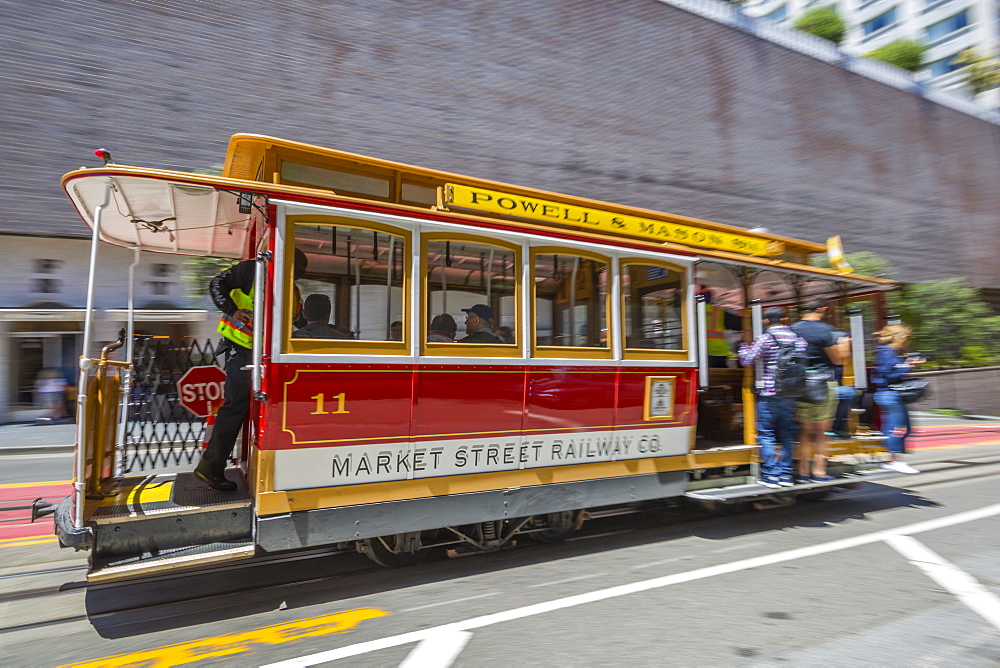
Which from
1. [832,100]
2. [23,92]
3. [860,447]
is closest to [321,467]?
[860,447]

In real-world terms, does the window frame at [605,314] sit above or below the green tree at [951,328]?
below

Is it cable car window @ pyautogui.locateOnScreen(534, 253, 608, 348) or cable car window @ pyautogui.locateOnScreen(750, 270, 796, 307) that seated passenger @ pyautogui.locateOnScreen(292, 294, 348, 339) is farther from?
cable car window @ pyautogui.locateOnScreen(750, 270, 796, 307)

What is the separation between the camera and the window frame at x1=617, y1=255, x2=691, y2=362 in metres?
5.59

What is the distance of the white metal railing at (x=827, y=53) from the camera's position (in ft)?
86.9

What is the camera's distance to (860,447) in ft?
23.9

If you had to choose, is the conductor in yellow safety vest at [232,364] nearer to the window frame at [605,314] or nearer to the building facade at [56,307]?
the window frame at [605,314]

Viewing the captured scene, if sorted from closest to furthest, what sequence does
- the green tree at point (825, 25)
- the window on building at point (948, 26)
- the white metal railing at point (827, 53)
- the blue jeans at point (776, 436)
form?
the blue jeans at point (776, 436), the white metal railing at point (827, 53), the window on building at point (948, 26), the green tree at point (825, 25)

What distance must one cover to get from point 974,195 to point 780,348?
35.1m

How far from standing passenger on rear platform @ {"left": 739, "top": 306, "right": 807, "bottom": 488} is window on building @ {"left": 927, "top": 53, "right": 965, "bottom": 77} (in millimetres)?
42479

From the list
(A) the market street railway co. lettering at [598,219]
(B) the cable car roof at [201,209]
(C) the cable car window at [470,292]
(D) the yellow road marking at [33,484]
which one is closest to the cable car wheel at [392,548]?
(C) the cable car window at [470,292]

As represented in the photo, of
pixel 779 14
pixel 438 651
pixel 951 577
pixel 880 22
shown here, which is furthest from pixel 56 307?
pixel 779 14

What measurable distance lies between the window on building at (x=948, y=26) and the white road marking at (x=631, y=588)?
42.7m

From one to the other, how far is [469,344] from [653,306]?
1.99 meters

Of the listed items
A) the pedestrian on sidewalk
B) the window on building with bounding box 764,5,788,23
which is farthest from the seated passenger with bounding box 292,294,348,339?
the window on building with bounding box 764,5,788,23
